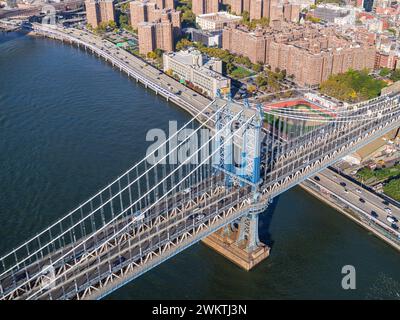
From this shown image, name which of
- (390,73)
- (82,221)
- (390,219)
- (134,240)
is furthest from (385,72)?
(134,240)

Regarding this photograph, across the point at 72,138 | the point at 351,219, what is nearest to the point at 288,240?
the point at 351,219

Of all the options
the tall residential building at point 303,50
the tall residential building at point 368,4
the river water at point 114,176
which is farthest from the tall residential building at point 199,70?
the tall residential building at point 368,4

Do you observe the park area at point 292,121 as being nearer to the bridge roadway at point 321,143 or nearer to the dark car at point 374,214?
the bridge roadway at point 321,143

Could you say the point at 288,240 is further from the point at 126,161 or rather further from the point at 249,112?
the point at 126,161

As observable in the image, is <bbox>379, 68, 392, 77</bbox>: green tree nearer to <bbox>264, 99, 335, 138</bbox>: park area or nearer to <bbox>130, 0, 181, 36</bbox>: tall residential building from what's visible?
<bbox>264, 99, 335, 138</bbox>: park area

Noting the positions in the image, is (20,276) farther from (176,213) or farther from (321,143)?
(321,143)

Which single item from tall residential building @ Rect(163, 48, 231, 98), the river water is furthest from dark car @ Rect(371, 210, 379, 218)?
tall residential building @ Rect(163, 48, 231, 98)
